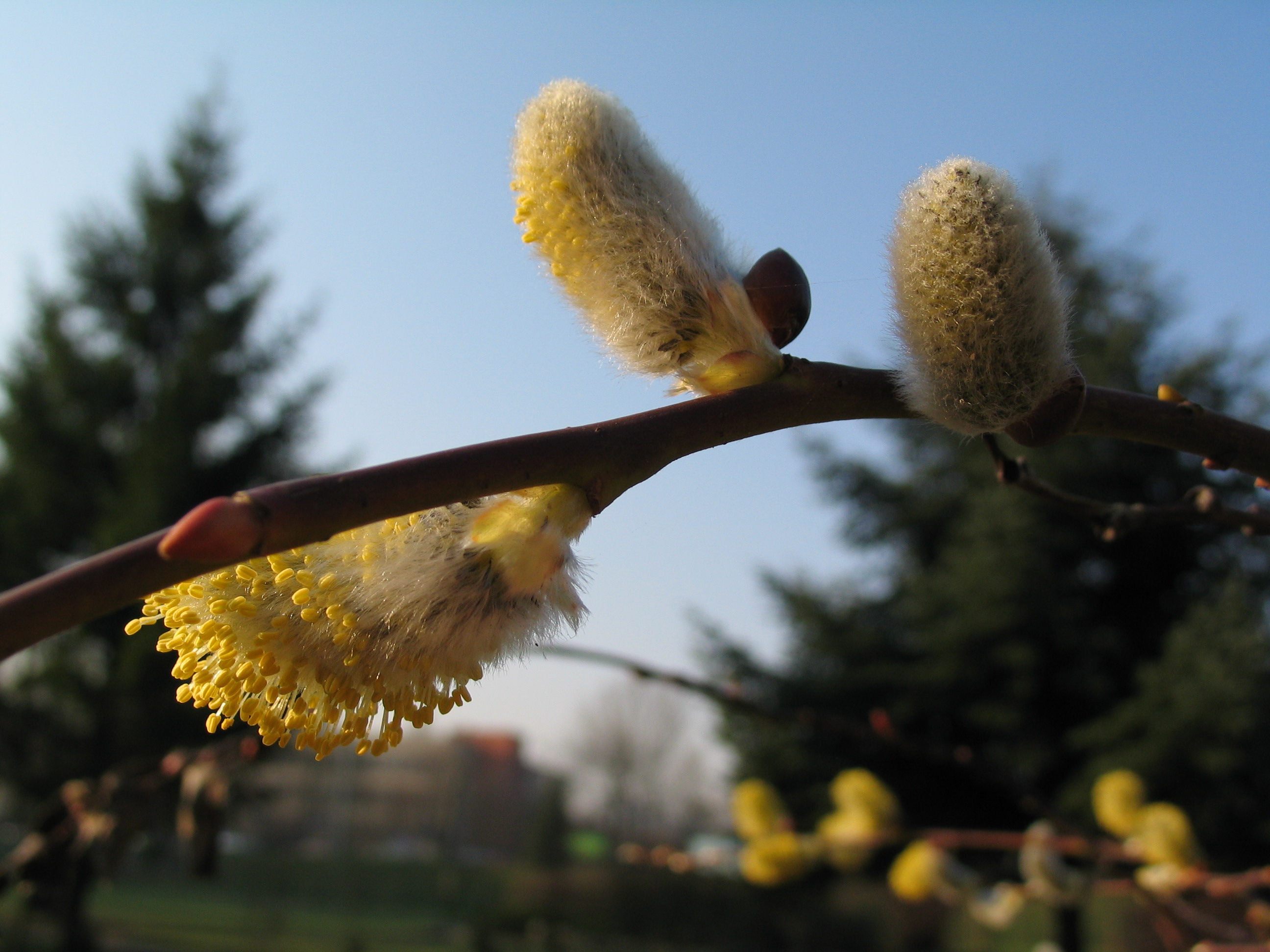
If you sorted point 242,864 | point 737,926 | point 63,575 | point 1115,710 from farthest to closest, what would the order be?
point 242,864 < point 737,926 < point 1115,710 < point 63,575

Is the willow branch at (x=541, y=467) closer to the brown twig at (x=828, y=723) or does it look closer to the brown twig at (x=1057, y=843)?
the brown twig at (x=828, y=723)

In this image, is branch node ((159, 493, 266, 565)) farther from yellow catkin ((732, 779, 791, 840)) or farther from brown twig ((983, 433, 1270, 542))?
yellow catkin ((732, 779, 791, 840))

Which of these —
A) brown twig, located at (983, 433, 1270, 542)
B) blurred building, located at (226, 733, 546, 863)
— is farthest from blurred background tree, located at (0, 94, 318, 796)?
blurred building, located at (226, 733, 546, 863)

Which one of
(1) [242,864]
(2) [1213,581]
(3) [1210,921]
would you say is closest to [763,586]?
(2) [1213,581]

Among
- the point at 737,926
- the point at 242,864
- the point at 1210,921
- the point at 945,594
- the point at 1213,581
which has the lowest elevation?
the point at 242,864

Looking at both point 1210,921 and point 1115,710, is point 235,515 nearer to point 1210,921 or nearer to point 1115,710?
point 1210,921

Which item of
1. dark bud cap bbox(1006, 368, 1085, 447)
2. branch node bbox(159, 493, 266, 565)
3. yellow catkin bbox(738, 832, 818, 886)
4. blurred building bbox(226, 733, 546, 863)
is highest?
blurred building bbox(226, 733, 546, 863)

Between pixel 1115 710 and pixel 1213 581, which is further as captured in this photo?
pixel 1213 581
